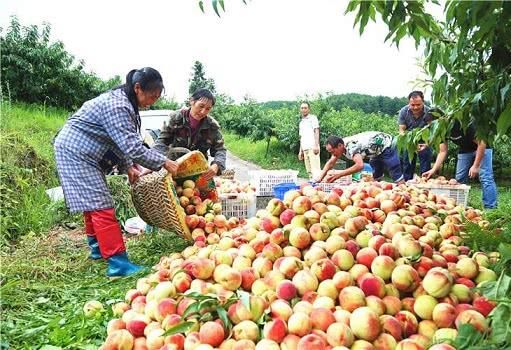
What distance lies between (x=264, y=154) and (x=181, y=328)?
1678 centimetres

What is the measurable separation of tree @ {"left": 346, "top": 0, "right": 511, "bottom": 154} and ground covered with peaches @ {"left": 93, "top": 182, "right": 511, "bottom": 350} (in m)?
0.54

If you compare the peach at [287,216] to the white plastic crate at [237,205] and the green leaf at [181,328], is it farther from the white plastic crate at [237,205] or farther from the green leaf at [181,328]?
the white plastic crate at [237,205]

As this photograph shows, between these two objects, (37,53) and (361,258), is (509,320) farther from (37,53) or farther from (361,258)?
(37,53)

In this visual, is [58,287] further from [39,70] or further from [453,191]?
[39,70]

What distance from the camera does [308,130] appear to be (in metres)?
10.4

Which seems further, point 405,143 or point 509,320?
point 405,143

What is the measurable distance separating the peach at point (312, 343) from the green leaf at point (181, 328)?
0.42m

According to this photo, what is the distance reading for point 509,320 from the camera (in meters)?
1.35

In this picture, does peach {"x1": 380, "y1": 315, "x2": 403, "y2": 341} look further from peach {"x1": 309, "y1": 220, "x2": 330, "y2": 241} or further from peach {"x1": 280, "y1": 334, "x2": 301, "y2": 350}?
peach {"x1": 309, "y1": 220, "x2": 330, "y2": 241}

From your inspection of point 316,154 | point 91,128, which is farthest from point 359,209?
point 316,154

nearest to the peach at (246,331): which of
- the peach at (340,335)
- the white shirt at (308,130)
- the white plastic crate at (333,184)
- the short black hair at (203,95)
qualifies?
the peach at (340,335)

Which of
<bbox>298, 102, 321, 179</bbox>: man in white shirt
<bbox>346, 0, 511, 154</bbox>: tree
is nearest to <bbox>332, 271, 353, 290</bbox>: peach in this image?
<bbox>346, 0, 511, 154</bbox>: tree

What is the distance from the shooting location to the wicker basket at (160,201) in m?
3.79

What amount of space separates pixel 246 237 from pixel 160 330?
777 mm
